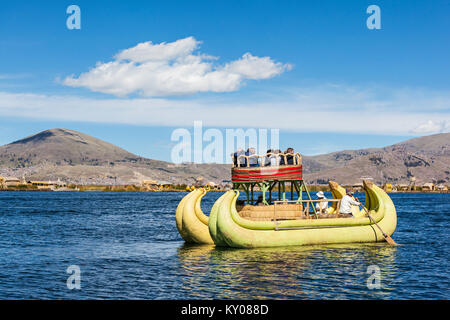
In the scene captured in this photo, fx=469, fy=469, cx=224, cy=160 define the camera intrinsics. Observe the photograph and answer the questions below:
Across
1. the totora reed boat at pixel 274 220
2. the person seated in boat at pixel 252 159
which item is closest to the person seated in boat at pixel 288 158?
the totora reed boat at pixel 274 220

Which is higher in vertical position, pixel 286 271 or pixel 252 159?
pixel 252 159

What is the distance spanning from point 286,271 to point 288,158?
333 inches

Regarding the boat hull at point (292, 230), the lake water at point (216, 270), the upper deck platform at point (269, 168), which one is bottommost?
the lake water at point (216, 270)

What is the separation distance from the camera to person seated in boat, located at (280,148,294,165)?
88.6ft

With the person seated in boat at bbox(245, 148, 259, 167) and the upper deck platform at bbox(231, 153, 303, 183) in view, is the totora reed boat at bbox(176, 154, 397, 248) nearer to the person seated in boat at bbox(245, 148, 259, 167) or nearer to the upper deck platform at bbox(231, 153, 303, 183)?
the upper deck platform at bbox(231, 153, 303, 183)

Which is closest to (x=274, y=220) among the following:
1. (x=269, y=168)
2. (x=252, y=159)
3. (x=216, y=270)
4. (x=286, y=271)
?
(x=269, y=168)

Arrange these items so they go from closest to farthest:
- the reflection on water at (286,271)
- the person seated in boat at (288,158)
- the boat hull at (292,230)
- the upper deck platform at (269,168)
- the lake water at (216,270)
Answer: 1. the reflection on water at (286,271)
2. the lake water at (216,270)
3. the boat hull at (292,230)
4. the upper deck platform at (269,168)
5. the person seated in boat at (288,158)

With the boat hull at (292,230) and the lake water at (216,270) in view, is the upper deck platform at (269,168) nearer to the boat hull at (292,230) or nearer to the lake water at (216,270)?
the boat hull at (292,230)

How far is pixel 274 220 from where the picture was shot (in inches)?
1002

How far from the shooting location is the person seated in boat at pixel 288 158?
27.0 meters

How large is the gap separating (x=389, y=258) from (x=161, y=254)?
41.0 ft

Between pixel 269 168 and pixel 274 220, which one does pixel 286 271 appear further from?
pixel 269 168

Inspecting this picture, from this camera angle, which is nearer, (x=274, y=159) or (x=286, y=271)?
(x=286, y=271)

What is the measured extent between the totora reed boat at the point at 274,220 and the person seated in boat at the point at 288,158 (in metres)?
0.41
